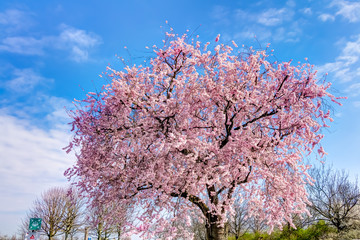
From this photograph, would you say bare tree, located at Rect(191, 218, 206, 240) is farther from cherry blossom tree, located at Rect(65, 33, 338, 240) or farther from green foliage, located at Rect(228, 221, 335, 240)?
cherry blossom tree, located at Rect(65, 33, 338, 240)

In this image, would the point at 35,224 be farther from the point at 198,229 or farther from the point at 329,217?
the point at 329,217

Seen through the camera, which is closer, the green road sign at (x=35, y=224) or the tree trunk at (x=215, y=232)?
the tree trunk at (x=215, y=232)

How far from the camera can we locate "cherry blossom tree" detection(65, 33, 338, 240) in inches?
353

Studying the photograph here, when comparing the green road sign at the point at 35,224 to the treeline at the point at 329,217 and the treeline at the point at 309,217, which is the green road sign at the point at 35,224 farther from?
the treeline at the point at 329,217

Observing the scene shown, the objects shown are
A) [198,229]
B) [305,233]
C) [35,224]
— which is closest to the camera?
[305,233]

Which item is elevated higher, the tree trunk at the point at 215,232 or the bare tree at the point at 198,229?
the tree trunk at the point at 215,232

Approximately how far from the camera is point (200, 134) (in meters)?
9.72

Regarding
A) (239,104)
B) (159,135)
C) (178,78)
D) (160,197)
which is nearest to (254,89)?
(239,104)

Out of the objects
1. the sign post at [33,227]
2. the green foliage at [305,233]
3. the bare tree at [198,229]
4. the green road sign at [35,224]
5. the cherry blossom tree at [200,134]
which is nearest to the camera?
the cherry blossom tree at [200,134]

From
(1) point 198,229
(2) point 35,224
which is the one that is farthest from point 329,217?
(2) point 35,224

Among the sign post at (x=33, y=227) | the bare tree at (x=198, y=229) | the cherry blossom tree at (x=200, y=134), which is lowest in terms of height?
the bare tree at (x=198, y=229)

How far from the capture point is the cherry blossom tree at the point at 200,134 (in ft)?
29.5

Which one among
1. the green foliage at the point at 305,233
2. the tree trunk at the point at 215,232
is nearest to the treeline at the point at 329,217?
the green foliage at the point at 305,233

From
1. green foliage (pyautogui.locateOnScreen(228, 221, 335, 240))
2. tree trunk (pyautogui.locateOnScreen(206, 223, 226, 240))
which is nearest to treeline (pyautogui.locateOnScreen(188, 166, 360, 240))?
green foliage (pyautogui.locateOnScreen(228, 221, 335, 240))
